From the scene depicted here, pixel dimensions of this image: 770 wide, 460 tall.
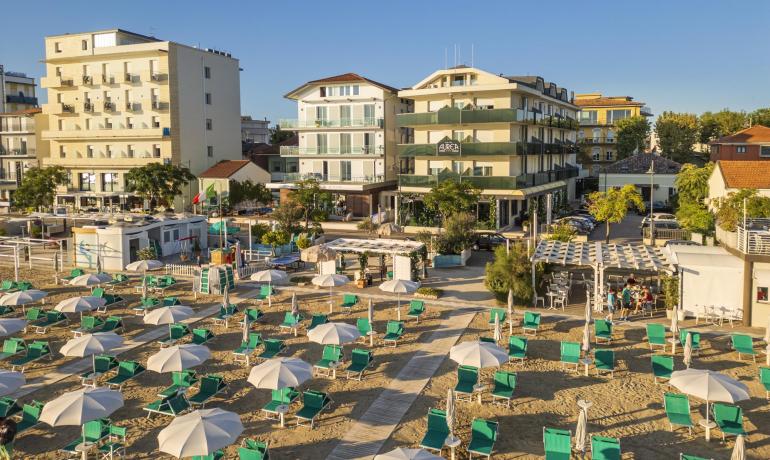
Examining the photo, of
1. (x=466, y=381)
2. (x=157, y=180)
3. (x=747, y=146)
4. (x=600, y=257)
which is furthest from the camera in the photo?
(x=747, y=146)

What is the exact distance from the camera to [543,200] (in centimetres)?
5391

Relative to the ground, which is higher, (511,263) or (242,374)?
(511,263)

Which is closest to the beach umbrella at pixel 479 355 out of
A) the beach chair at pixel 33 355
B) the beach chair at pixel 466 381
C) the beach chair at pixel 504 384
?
the beach chair at pixel 504 384

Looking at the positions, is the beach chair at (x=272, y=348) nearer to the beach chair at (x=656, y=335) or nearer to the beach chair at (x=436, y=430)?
the beach chair at (x=436, y=430)

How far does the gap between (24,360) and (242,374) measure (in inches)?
283

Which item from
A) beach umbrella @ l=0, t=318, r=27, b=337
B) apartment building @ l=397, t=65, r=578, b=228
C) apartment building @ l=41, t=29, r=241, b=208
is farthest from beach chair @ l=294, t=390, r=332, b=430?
apartment building @ l=41, t=29, r=241, b=208

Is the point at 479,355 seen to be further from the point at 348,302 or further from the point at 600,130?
the point at 600,130

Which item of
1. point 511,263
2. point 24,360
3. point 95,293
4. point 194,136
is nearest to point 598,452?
point 511,263

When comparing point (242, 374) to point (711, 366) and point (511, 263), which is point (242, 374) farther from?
point (711, 366)

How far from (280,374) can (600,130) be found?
7854 cm

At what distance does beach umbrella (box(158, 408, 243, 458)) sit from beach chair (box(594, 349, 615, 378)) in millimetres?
10891

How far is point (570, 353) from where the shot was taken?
1850cm

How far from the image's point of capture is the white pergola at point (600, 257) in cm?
2356

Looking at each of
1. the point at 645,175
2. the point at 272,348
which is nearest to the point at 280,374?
the point at 272,348
